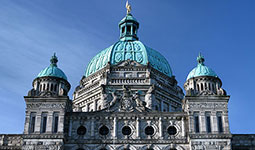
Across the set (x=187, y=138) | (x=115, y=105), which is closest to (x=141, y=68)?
(x=115, y=105)

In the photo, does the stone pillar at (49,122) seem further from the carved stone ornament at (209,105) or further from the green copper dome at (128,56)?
the green copper dome at (128,56)

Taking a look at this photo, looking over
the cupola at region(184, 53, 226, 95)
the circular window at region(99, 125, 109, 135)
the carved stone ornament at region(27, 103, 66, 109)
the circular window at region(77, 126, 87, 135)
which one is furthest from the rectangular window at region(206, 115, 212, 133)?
the carved stone ornament at region(27, 103, 66, 109)

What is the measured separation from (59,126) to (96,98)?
13.5 m

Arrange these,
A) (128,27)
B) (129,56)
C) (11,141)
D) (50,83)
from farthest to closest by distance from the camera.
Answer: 1. (128,27)
2. (129,56)
3. (50,83)
4. (11,141)

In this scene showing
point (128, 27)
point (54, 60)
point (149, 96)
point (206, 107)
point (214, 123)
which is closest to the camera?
point (214, 123)

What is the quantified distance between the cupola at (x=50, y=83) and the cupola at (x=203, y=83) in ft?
41.1

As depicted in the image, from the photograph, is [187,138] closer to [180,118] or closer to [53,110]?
[180,118]

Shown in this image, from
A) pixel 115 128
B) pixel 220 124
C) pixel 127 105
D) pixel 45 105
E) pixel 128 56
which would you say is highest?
pixel 128 56

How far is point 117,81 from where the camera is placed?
53.0m

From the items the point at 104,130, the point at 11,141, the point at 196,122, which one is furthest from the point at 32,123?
the point at 196,122

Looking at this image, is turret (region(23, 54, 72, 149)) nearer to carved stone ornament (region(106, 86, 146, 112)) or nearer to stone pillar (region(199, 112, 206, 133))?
carved stone ornament (region(106, 86, 146, 112))

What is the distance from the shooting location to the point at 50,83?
42.9 meters

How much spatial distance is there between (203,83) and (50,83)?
50.6ft

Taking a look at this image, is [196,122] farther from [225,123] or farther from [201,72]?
[201,72]
